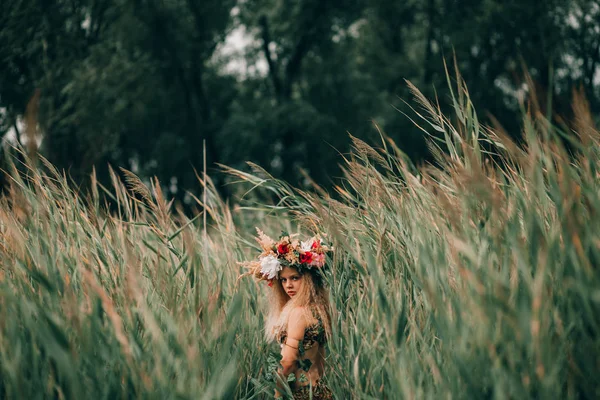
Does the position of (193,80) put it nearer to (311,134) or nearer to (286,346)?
(311,134)

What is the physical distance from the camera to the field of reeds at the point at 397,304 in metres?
1.75

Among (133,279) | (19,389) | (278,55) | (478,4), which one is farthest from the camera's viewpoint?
(278,55)

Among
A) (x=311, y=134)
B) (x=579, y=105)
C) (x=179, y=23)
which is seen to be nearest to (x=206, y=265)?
(x=579, y=105)

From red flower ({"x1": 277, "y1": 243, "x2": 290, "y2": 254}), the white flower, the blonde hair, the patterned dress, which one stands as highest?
red flower ({"x1": 277, "y1": 243, "x2": 290, "y2": 254})

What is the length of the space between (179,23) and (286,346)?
13.6 metres

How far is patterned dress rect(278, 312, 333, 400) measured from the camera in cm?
279

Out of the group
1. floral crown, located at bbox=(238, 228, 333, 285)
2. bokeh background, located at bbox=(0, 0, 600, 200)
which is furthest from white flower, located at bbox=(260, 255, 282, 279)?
bokeh background, located at bbox=(0, 0, 600, 200)

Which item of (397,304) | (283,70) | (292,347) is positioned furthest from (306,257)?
(283,70)

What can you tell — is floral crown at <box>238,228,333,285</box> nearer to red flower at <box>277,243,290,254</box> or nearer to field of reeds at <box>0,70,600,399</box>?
red flower at <box>277,243,290,254</box>

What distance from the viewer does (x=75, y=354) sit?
6.12ft

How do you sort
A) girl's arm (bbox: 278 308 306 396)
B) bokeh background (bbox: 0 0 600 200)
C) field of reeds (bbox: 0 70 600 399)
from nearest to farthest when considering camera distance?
field of reeds (bbox: 0 70 600 399), girl's arm (bbox: 278 308 306 396), bokeh background (bbox: 0 0 600 200)

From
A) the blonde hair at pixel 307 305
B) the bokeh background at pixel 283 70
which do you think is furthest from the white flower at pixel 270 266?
the bokeh background at pixel 283 70

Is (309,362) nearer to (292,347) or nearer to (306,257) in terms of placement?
(292,347)

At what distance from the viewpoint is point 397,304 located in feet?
7.47
